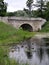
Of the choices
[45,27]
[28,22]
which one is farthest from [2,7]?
→ [45,27]

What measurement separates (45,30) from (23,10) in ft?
108

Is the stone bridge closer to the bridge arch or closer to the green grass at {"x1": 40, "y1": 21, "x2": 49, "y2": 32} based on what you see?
the green grass at {"x1": 40, "y1": 21, "x2": 49, "y2": 32}

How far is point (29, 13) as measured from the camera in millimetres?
106125

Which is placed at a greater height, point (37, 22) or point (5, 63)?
point (5, 63)

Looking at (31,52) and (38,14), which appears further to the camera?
(38,14)

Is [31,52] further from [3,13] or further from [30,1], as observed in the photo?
[30,1]

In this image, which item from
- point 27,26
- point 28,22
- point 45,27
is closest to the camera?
point 45,27

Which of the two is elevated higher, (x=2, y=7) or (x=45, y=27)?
(x=2, y=7)

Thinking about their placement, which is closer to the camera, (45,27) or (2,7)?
(45,27)

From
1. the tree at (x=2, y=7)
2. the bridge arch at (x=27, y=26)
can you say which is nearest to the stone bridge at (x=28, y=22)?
the bridge arch at (x=27, y=26)

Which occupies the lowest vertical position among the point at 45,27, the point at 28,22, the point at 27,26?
the point at 27,26

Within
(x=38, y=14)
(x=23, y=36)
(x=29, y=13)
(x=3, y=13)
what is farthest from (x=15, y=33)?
(x=29, y=13)

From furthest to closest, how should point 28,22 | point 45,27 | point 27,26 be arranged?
1. point 27,26
2. point 28,22
3. point 45,27

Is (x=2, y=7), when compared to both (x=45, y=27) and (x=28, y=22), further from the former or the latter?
(x=45, y=27)
